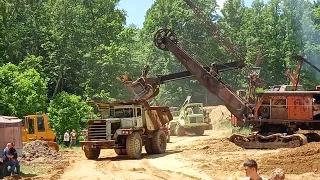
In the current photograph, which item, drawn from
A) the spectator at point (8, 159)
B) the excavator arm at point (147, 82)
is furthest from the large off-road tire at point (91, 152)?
the spectator at point (8, 159)

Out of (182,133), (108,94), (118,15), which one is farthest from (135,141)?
(118,15)

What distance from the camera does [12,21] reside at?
48.8 metres

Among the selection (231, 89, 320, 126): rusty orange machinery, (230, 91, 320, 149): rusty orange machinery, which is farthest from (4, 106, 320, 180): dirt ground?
(231, 89, 320, 126): rusty orange machinery

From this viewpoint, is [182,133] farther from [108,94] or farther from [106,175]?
[106,175]

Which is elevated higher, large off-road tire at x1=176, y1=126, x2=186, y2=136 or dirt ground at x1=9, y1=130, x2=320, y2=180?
large off-road tire at x1=176, y1=126, x2=186, y2=136

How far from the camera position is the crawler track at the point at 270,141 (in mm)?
24203

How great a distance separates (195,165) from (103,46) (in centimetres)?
3214

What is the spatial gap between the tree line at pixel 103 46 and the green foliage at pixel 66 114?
73mm

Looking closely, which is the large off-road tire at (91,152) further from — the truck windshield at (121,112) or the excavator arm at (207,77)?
the excavator arm at (207,77)

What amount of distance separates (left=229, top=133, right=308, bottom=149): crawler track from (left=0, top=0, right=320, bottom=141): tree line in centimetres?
911

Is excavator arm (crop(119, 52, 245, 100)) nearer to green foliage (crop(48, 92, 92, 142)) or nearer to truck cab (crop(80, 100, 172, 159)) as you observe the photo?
truck cab (crop(80, 100, 172, 159))

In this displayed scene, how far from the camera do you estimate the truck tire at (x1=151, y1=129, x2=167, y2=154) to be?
85.0 feet

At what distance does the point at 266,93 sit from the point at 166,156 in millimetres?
5859

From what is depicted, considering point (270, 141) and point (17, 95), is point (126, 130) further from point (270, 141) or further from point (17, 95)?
point (17, 95)
